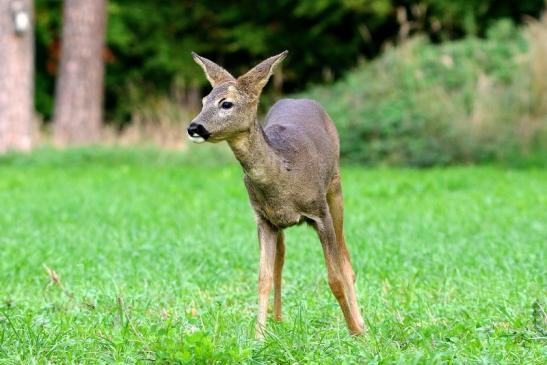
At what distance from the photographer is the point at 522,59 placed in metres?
18.2

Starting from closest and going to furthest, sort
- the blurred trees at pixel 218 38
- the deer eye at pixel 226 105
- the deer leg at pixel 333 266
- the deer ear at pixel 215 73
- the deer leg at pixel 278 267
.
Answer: the deer eye at pixel 226 105
the deer ear at pixel 215 73
the deer leg at pixel 333 266
the deer leg at pixel 278 267
the blurred trees at pixel 218 38

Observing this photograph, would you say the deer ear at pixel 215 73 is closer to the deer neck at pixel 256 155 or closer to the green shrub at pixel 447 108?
the deer neck at pixel 256 155

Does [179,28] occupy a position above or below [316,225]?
below

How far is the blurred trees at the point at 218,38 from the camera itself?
87.9 feet

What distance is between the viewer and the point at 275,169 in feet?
19.3

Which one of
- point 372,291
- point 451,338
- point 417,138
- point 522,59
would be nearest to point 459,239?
point 372,291

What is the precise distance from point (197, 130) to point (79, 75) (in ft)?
55.4

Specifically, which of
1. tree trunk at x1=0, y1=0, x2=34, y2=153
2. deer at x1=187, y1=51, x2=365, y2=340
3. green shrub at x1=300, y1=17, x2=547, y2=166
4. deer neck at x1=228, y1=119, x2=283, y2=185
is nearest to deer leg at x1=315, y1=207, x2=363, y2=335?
deer at x1=187, y1=51, x2=365, y2=340

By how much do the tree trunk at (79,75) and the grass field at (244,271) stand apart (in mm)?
5546

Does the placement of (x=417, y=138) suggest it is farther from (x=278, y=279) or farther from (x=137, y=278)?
(x=278, y=279)

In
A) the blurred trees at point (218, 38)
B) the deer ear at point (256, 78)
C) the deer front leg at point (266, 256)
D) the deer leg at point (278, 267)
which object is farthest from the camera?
the blurred trees at point (218, 38)

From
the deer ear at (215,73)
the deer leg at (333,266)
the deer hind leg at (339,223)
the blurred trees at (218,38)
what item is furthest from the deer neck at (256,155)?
the blurred trees at (218,38)

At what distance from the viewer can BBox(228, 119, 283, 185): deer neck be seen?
576 centimetres

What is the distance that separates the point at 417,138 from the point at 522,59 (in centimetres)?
Result: 234
